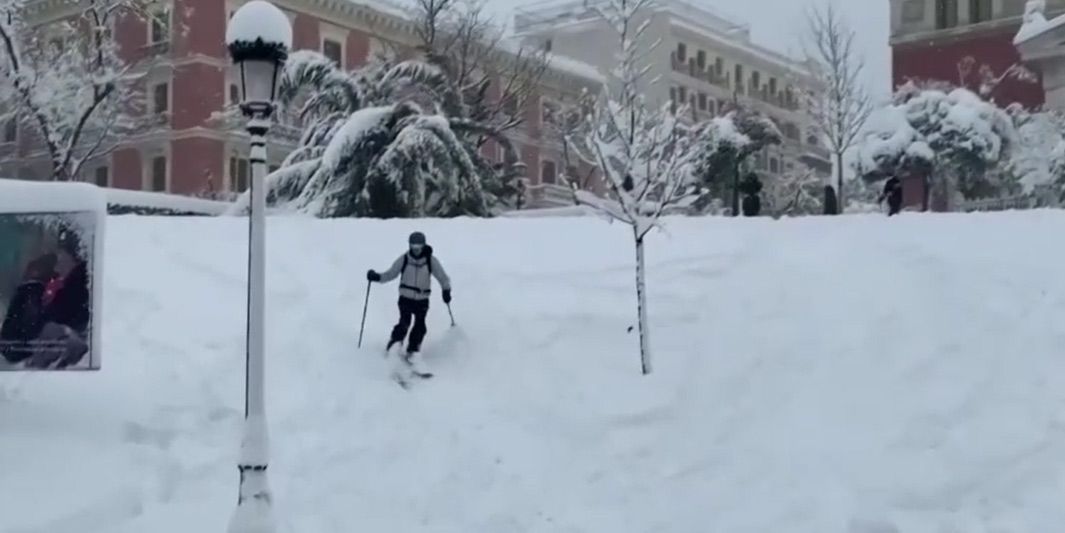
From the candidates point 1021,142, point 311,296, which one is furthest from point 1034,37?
point 311,296

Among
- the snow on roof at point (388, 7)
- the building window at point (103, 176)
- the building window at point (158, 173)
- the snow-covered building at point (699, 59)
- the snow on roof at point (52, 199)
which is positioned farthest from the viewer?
the snow-covered building at point (699, 59)

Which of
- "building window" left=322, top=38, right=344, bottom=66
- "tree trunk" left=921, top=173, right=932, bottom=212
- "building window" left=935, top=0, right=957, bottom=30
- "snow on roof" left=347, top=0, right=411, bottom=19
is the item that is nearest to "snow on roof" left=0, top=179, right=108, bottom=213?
"tree trunk" left=921, top=173, right=932, bottom=212

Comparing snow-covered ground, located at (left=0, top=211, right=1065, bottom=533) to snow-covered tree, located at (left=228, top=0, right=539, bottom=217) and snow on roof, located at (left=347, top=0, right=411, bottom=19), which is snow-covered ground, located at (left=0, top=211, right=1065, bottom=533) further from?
snow on roof, located at (left=347, top=0, right=411, bottom=19)

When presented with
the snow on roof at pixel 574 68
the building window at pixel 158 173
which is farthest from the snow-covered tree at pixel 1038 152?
the building window at pixel 158 173

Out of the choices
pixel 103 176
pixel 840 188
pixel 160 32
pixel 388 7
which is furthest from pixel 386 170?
pixel 103 176

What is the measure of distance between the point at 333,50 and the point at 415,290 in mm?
33745

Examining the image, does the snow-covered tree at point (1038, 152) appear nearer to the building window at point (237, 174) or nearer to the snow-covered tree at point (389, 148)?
the snow-covered tree at point (389, 148)

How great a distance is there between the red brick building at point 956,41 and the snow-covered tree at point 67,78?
2224 centimetres

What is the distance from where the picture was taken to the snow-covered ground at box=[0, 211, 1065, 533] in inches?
452

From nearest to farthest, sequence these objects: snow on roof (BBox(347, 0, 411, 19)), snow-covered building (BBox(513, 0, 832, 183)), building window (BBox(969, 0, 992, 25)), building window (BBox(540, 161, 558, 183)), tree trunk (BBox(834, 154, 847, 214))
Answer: tree trunk (BBox(834, 154, 847, 214))
building window (BBox(969, 0, 992, 25))
snow on roof (BBox(347, 0, 411, 19))
building window (BBox(540, 161, 558, 183))
snow-covered building (BBox(513, 0, 832, 183))

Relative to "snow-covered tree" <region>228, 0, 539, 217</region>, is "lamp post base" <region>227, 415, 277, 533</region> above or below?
below

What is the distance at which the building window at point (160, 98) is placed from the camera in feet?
146

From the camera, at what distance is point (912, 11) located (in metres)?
40.6

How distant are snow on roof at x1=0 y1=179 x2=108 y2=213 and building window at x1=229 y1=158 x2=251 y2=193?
3134cm
